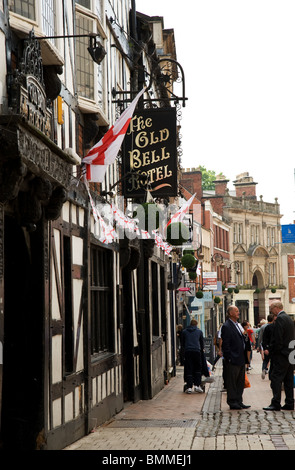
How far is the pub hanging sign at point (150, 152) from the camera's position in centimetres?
1540

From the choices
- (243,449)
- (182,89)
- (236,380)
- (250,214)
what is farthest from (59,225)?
(250,214)

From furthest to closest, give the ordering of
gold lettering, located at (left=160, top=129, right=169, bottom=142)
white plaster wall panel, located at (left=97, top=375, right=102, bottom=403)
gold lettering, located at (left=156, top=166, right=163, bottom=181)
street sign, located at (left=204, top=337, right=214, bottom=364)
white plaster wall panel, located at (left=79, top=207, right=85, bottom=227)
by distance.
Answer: street sign, located at (left=204, top=337, right=214, bottom=364), gold lettering, located at (left=156, top=166, right=163, bottom=181), gold lettering, located at (left=160, top=129, right=169, bottom=142), white plaster wall panel, located at (left=97, top=375, right=102, bottom=403), white plaster wall panel, located at (left=79, top=207, right=85, bottom=227)

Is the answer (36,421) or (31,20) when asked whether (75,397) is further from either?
(31,20)

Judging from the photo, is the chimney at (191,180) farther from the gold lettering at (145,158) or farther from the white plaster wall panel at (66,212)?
the white plaster wall panel at (66,212)

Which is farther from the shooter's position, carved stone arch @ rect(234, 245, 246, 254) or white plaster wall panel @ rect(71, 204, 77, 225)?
carved stone arch @ rect(234, 245, 246, 254)

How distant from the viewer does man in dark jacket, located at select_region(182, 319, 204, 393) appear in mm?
17766

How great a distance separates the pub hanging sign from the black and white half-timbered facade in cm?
65

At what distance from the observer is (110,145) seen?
10.6 m

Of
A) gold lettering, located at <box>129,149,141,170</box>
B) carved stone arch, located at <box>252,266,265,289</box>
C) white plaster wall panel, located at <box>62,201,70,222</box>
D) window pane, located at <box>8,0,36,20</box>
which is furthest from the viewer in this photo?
→ carved stone arch, located at <box>252,266,265,289</box>

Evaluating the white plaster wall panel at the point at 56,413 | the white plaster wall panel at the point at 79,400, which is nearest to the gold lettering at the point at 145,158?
the white plaster wall panel at the point at 79,400

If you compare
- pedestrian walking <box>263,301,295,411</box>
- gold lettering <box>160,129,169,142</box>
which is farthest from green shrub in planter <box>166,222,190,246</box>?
pedestrian walking <box>263,301,295,411</box>

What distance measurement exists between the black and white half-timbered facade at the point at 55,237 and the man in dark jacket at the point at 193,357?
3868 mm

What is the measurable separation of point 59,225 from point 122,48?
7941 mm

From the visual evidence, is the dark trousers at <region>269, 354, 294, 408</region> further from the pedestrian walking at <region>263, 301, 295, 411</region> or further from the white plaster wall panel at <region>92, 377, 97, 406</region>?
the white plaster wall panel at <region>92, 377, 97, 406</region>
